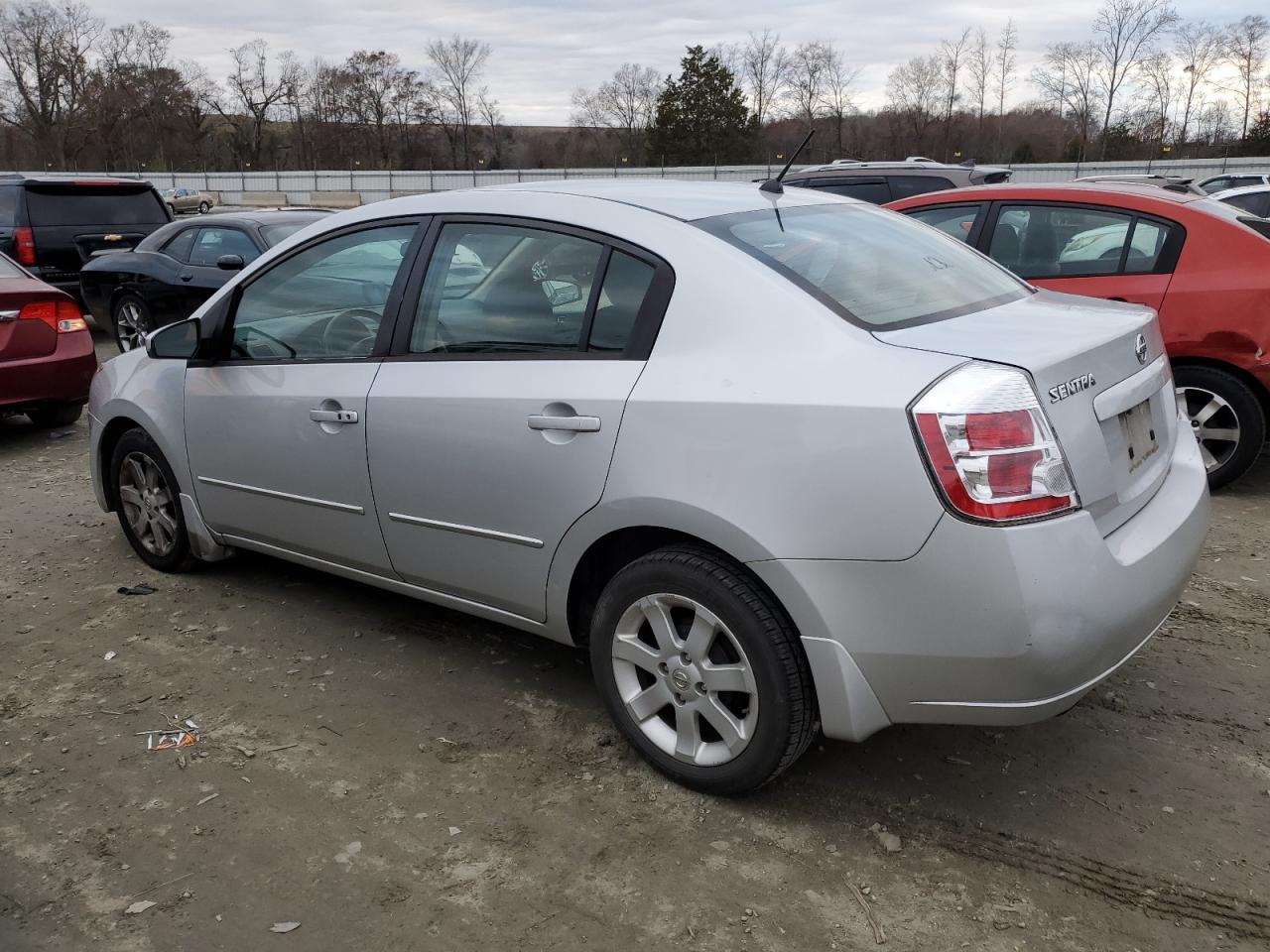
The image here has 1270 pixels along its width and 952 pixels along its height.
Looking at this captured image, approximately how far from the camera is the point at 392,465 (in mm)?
3484

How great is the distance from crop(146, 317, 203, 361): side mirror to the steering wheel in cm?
70

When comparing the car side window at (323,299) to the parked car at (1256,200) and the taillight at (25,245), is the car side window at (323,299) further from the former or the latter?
the parked car at (1256,200)

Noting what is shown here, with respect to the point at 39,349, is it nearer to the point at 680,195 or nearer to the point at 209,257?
the point at 209,257

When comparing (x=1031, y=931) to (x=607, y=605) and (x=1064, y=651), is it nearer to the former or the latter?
(x=1064, y=651)

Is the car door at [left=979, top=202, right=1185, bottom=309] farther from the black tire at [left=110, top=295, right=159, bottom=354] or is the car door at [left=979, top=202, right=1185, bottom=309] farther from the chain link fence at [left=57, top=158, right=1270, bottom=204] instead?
the chain link fence at [left=57, top=158, right=1270, bottom=204]

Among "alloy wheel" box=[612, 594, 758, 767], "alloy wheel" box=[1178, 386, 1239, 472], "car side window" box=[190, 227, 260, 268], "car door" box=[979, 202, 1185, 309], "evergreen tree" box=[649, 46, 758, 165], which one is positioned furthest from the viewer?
"evergreen tree" box=[649, 46, 758, 165]

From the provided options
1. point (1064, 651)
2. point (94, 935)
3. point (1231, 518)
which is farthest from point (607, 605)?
point (1231, 518)

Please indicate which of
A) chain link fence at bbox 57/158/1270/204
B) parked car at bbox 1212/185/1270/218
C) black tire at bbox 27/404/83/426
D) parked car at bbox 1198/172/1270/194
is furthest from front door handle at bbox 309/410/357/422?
chain link fence at bbox 57/158/1270/204

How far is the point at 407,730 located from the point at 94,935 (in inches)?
43.5

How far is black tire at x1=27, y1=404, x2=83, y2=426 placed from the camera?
7840 mm

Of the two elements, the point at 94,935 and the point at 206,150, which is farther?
the point at 206,150

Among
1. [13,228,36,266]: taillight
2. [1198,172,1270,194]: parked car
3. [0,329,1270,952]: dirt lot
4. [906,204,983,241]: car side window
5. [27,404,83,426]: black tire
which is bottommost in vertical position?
[0,329,1270,952]: dirt lot

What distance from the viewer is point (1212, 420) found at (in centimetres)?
568

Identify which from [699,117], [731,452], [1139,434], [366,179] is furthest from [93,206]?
[699,117]
